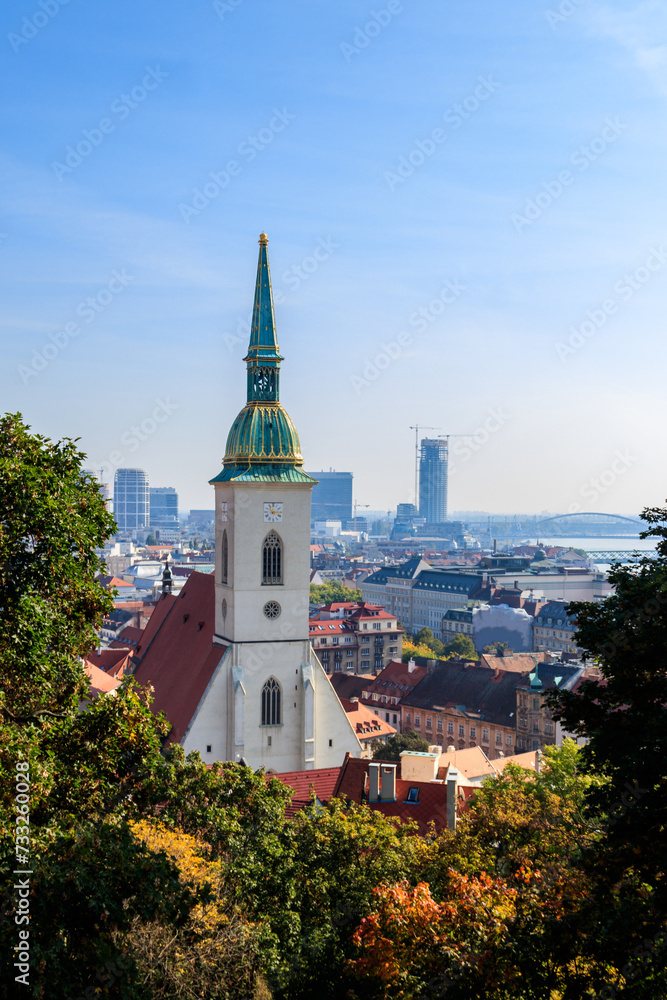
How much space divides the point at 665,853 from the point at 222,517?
34.7m

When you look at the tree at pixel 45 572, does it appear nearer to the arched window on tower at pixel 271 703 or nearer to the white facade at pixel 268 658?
the white facade at pixel 268 658

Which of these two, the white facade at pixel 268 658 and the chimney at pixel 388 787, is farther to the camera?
the white facade at pixel 268 658

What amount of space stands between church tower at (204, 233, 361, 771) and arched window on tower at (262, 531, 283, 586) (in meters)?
0.05

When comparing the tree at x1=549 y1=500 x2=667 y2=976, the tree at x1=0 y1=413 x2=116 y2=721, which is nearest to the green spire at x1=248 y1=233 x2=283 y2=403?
the tree at x1=0 y1=413 x2=116 y2=721

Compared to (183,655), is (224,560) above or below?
above

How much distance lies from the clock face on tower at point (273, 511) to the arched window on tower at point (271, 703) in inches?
281

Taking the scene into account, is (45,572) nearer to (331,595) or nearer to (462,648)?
(462,648)

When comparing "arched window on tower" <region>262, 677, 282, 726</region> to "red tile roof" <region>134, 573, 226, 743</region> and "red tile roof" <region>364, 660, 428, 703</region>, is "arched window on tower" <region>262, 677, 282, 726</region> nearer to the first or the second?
"red tile roof" <region>134, 573, 226, 743</region>

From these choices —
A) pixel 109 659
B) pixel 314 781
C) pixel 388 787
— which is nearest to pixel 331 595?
pixel 109 659

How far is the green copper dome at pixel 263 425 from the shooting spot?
4759 cm

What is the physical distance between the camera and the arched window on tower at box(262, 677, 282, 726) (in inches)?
1844

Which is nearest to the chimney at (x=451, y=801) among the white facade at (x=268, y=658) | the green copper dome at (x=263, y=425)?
the white facade at (x=268, y=658)

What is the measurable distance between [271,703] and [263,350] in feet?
52.2

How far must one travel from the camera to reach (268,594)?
47.6 m
